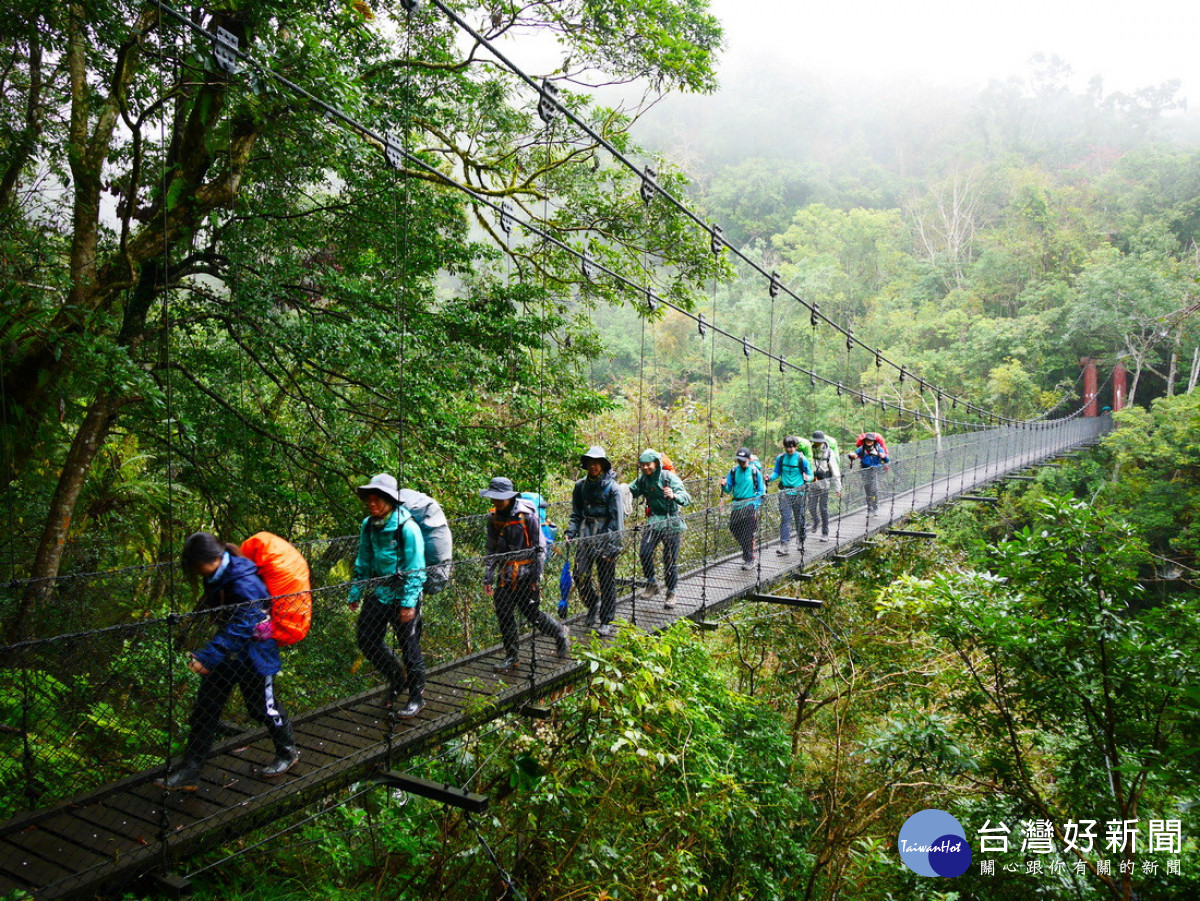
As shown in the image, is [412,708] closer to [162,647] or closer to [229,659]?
[229,659]

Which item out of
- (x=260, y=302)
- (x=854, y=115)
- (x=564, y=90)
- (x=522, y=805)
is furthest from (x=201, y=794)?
(x=854, y=115)

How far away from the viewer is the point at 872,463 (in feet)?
19.6

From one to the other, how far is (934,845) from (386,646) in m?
3.15

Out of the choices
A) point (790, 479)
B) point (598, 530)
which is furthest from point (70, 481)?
point (790, 479)

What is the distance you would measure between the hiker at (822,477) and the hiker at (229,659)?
11.5 feet

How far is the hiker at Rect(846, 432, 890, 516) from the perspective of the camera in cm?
588

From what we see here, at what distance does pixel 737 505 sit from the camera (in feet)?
12.7

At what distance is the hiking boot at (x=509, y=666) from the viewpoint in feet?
8.13

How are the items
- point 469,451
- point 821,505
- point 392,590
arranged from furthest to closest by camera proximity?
point 821,505 → point 469,451 → point 392,590

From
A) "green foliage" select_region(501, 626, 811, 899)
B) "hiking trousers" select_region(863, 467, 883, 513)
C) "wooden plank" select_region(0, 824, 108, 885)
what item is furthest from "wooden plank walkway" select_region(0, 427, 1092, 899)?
"hiking trousers" select_region(863, 467, 883, 513)

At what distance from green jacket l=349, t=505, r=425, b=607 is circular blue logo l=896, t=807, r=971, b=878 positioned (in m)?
3.14

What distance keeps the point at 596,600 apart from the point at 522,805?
752mm

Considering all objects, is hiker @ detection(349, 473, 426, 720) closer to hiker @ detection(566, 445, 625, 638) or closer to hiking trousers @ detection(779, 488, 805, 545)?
hiker @ detection(566, 445, 625, 638)

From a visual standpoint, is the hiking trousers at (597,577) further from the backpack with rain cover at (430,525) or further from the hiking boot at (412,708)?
the hiking boot at (412,708)
